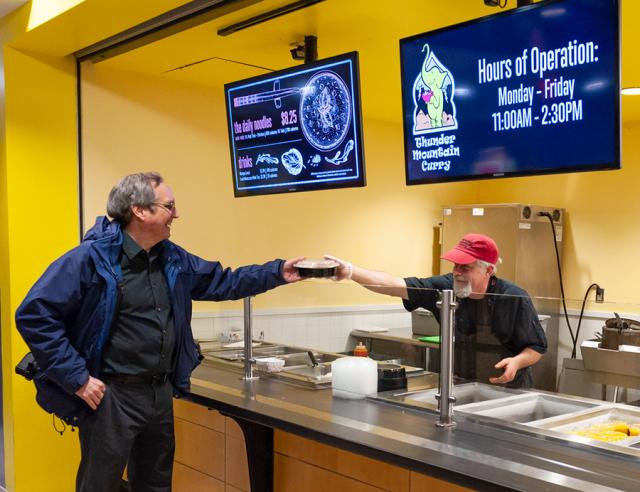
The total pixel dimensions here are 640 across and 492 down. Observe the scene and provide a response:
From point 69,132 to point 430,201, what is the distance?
3.31m

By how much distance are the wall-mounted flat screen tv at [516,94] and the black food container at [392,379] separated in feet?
2.62

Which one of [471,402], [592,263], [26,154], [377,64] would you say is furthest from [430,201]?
[471,402]

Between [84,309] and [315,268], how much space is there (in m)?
0.95

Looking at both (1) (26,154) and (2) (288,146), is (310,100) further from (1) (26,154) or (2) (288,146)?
(1) (26,154)

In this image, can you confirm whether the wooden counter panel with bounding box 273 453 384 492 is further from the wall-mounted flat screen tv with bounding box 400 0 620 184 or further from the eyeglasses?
the wall-mounted flat screen tv with bounding box 400 0 620 184

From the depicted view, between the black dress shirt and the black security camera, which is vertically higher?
the black security camera

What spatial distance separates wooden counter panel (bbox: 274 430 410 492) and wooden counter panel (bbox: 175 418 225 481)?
458 millimetres

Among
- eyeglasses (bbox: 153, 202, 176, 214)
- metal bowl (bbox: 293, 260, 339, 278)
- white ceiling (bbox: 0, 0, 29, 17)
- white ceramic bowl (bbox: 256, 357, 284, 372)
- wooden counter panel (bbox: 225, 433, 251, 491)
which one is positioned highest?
white ceiling (bbox: 0, 0, 29, 17)

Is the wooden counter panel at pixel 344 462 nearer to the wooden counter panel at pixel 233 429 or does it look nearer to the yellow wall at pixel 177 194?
the wooden counter panel at pixel 233 429

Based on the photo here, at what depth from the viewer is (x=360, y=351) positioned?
3.16 m

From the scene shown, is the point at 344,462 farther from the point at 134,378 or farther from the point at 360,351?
the point at 134,378

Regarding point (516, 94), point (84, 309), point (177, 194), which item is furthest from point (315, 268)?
point (177, 194)

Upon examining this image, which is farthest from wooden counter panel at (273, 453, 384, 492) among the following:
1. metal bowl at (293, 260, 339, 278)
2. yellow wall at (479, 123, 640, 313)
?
yellow wall at (479, 123, 640, 313)

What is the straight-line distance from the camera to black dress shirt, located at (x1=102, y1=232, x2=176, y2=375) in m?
2.70
